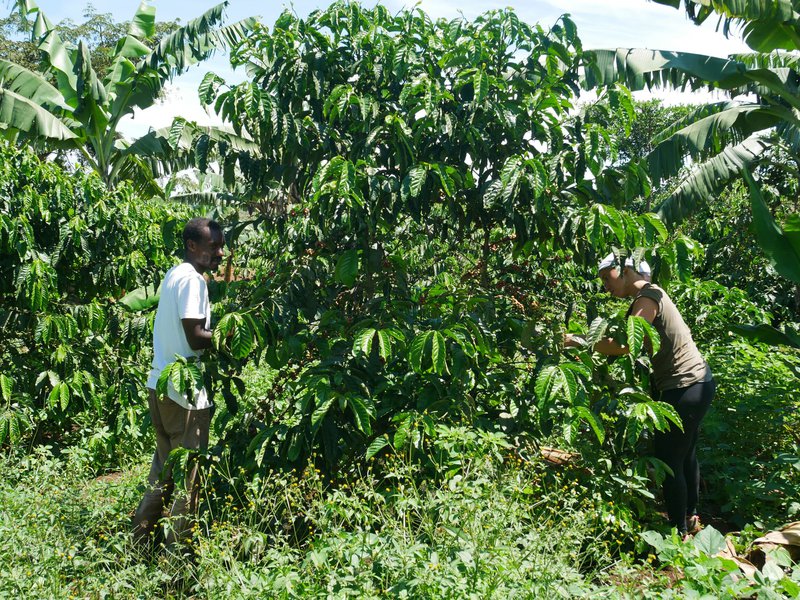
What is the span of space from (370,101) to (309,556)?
6.40 feet

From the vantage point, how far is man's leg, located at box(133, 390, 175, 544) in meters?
3.40

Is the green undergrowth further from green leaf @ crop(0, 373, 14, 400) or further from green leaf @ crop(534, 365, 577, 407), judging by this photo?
green leaf @ crop(0, 373, 14, 400)

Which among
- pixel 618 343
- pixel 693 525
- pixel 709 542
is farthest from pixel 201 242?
pixel 693 525

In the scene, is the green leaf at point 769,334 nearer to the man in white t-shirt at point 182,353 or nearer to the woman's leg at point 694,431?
the woman's leg at point 694,431

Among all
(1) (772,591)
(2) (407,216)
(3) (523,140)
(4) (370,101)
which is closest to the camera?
(1) (772,591)

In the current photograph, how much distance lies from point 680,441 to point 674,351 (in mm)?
445

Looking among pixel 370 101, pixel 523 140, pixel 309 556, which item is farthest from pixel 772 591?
pixel 370 101

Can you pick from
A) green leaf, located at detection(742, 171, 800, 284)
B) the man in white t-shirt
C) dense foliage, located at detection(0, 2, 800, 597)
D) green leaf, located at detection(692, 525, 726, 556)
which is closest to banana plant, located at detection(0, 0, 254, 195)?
dense foliage, located at detection(0, 2, 800, 597)

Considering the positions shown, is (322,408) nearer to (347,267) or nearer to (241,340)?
(241,340)

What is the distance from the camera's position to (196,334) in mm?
3223

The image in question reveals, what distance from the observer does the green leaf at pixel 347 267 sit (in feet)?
11.0

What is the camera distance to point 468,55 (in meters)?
3.47

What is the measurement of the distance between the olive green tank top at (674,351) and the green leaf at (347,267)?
1414 millimetres

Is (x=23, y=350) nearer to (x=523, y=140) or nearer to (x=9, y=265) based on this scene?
(x=9, y=265)
